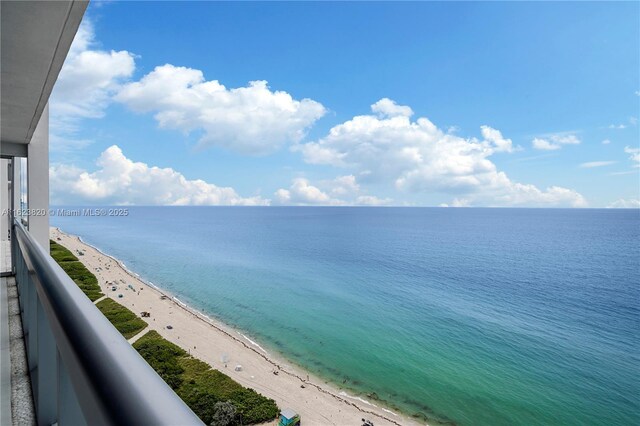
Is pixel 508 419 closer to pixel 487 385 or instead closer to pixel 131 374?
pixel 487 385

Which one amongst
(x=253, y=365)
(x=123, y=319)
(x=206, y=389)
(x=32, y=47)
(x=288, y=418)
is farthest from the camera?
(x=123, y=319)

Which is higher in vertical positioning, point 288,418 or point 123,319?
point 123,319

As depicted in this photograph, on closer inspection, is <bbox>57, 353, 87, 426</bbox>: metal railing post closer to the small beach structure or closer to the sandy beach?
the small beach structure

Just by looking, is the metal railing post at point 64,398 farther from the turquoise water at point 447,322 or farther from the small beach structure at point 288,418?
Answer: the turquoise water at point 447,322

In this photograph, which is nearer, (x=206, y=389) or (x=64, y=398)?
(x=64, y=398)

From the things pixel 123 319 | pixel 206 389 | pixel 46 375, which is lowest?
pixel 206 389

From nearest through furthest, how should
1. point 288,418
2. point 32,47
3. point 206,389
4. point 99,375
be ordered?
1. point 99,375
2. point 32,47
3. point 288,418
4. point 206,389

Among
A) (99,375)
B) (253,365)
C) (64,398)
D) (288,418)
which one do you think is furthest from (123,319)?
(99,375)

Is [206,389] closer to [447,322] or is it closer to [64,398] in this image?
[64,398]
